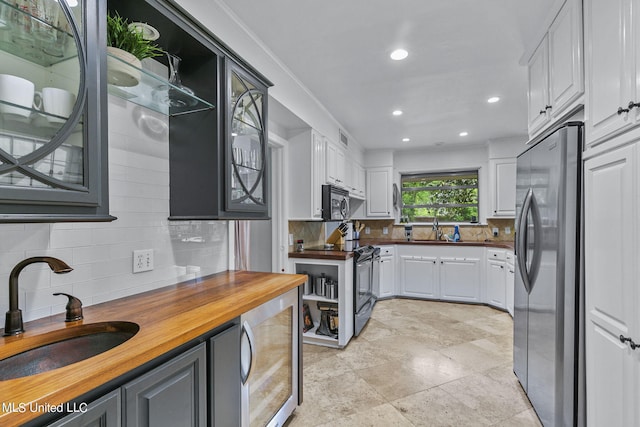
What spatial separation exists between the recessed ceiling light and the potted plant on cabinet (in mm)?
1682

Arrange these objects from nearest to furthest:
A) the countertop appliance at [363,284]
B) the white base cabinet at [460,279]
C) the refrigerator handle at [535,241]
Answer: the refrigerator handle at [535,241]
the countertop appliance at [363,284]
the white base cabinet at [460,279]

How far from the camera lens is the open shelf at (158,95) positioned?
4.40ft

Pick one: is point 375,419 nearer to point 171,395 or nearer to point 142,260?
point 171,395

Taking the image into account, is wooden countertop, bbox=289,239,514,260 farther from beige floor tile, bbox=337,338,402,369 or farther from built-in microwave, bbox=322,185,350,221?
beige floor tile, bbox=337,338,402,369

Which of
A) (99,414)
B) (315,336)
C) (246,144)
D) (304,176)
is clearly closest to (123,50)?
(246,144)

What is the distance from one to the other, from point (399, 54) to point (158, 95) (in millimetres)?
1718

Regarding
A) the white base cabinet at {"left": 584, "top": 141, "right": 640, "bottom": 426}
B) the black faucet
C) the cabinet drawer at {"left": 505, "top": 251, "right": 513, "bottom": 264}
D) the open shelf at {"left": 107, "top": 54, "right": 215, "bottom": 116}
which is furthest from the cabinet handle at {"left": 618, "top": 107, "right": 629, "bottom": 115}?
the cabinet drawer at {"left": 505, "top": 251, "right": 513, "bottom": 264}

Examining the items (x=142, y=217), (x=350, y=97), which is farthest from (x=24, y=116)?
(x=350, y=97)

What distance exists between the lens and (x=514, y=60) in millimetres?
2426

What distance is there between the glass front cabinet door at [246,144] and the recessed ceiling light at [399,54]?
1008mm

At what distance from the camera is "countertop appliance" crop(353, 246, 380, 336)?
3.31m

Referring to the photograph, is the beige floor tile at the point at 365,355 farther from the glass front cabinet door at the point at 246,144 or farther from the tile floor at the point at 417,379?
the glass front cabinet door at the point at 246,144

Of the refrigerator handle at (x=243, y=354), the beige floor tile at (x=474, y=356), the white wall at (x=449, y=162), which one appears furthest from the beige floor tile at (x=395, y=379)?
the white wall at (x=449, y=162)

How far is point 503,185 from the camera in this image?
4719 mm
